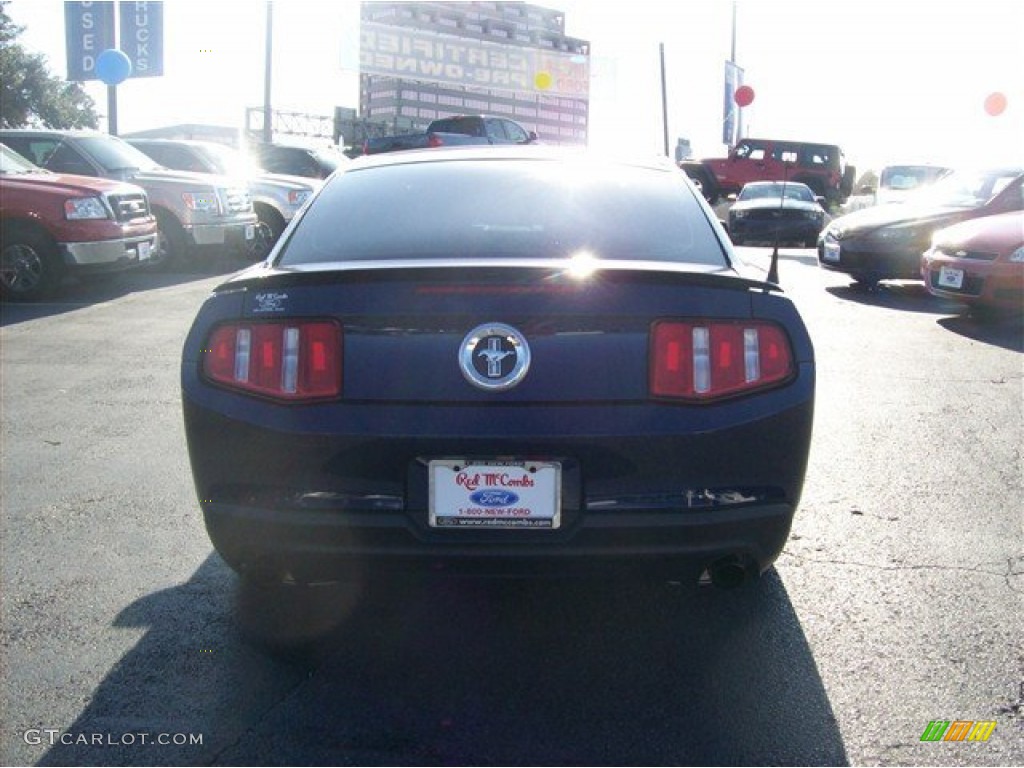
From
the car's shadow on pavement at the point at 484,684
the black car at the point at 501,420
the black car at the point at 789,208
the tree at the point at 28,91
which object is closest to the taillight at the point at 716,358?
the black car at the point at 501,420

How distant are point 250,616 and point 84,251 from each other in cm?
907

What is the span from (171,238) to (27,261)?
116 inches

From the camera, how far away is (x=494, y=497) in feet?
9.86

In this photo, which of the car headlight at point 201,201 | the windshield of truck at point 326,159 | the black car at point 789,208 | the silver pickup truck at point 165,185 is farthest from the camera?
the windshield of truck at point 326,159

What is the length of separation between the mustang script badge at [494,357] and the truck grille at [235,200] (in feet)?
40.8

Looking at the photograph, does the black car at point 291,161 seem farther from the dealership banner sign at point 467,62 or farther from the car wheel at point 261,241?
the dealership banner sign at point 467,62

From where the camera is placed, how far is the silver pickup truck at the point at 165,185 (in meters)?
13.8

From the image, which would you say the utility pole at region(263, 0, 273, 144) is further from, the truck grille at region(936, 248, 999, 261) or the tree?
the truck grille at region(936, 248, 999, 261)

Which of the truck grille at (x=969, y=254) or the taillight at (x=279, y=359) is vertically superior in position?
the truck grille at (x=969, y=254)

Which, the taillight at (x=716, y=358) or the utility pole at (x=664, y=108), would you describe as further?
the utility pole at (x=664, y=108)

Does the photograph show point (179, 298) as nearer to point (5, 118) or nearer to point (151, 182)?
point (151, 182)

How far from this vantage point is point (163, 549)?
14.4 ft

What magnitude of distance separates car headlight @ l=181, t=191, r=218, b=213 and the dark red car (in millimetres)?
8765

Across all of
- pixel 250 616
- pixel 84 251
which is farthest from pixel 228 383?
pixel 84 251
